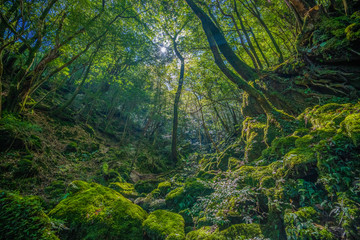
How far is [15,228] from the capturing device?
1.94 metres

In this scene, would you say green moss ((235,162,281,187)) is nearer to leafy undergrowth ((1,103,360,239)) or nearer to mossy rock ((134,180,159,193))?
leafy undergrowth ((1,103,360,239))

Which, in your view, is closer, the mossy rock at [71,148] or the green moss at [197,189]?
the green moss at [197,189]

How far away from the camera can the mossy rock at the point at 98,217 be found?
2.69 m

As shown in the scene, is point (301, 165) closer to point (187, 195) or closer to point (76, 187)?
point (187, 195)

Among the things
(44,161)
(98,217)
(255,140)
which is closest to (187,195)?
(98,217)

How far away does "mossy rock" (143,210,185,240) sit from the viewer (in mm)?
2809

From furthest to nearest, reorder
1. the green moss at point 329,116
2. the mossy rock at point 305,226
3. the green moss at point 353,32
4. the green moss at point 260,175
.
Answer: the green moss at point 353,32 → the green moss at point 329,116 → the green moss at point 260,175 → the mossy rock at point 305,226

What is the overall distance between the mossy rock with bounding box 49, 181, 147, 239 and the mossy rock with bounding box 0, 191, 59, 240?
1.98 feet

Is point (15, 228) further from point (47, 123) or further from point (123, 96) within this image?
point (123, 96)

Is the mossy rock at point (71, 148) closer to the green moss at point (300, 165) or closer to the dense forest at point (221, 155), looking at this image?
the dense forest at point (221, 155)

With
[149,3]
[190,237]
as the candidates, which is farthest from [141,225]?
A: [149,3]

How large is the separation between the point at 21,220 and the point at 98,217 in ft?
3.74

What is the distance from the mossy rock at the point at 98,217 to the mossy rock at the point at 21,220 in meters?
0.60

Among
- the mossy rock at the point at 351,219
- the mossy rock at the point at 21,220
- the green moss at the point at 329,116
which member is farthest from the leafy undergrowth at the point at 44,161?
the green moss at the point at 329,116
